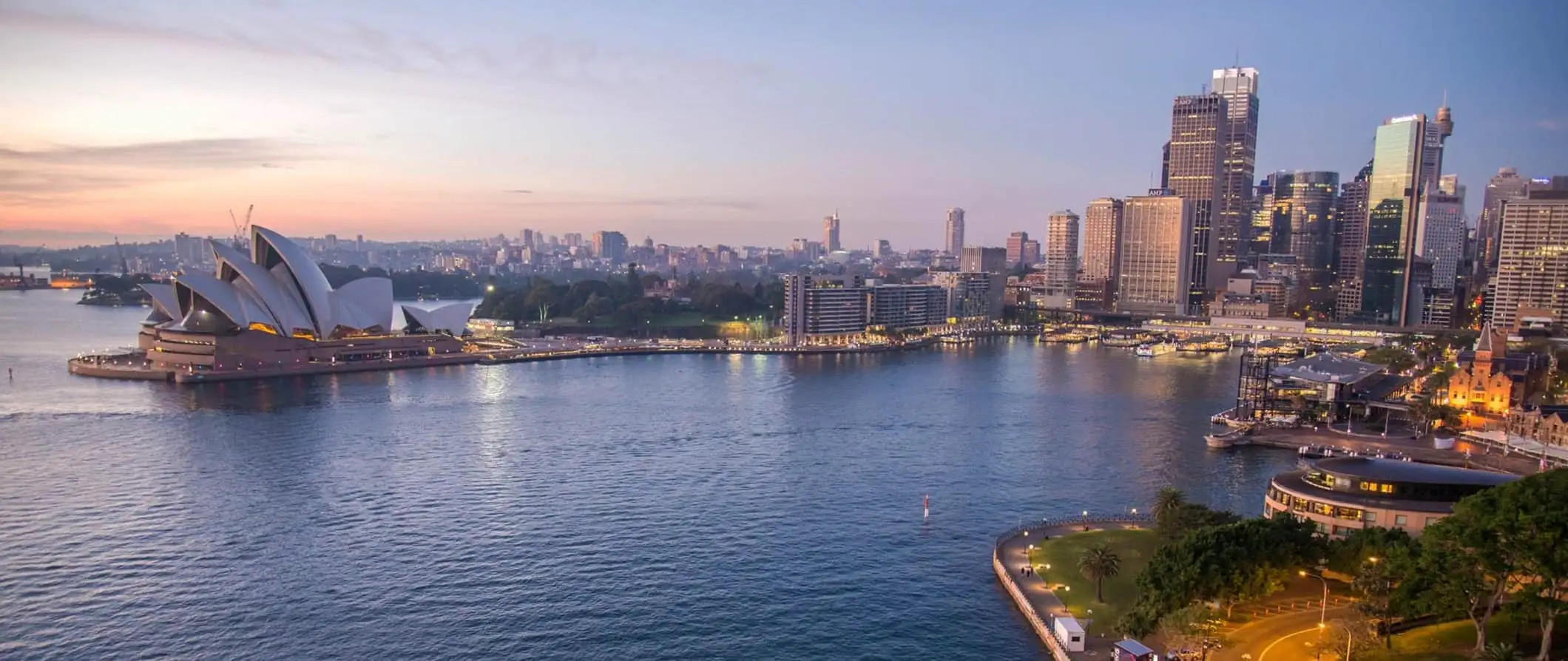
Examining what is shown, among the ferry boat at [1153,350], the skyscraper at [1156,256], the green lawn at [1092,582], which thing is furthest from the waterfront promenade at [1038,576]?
the skyscraper at [1156,256]

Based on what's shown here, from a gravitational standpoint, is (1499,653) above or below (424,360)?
above

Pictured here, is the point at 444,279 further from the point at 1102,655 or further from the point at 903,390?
the point at 1102,655

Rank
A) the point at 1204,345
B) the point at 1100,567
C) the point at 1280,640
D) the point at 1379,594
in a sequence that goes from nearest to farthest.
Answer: the point at 1280,640 < the point at 1379,594 < the point at 1100,567 < the point at 1204,345

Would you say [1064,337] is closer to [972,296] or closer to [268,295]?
[972,296]

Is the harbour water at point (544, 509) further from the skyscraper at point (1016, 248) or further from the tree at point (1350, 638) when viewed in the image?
the skyscraper at point (1016, 248)

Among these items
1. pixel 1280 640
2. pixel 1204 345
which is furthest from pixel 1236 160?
pixel 1280 640

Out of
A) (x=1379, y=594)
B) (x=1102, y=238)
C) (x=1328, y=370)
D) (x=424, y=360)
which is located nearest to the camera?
(x=1379, y=594)

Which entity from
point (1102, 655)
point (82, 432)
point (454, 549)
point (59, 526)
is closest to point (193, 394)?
point (82, 432)

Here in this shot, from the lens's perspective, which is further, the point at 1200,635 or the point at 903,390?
the point at 903,390
